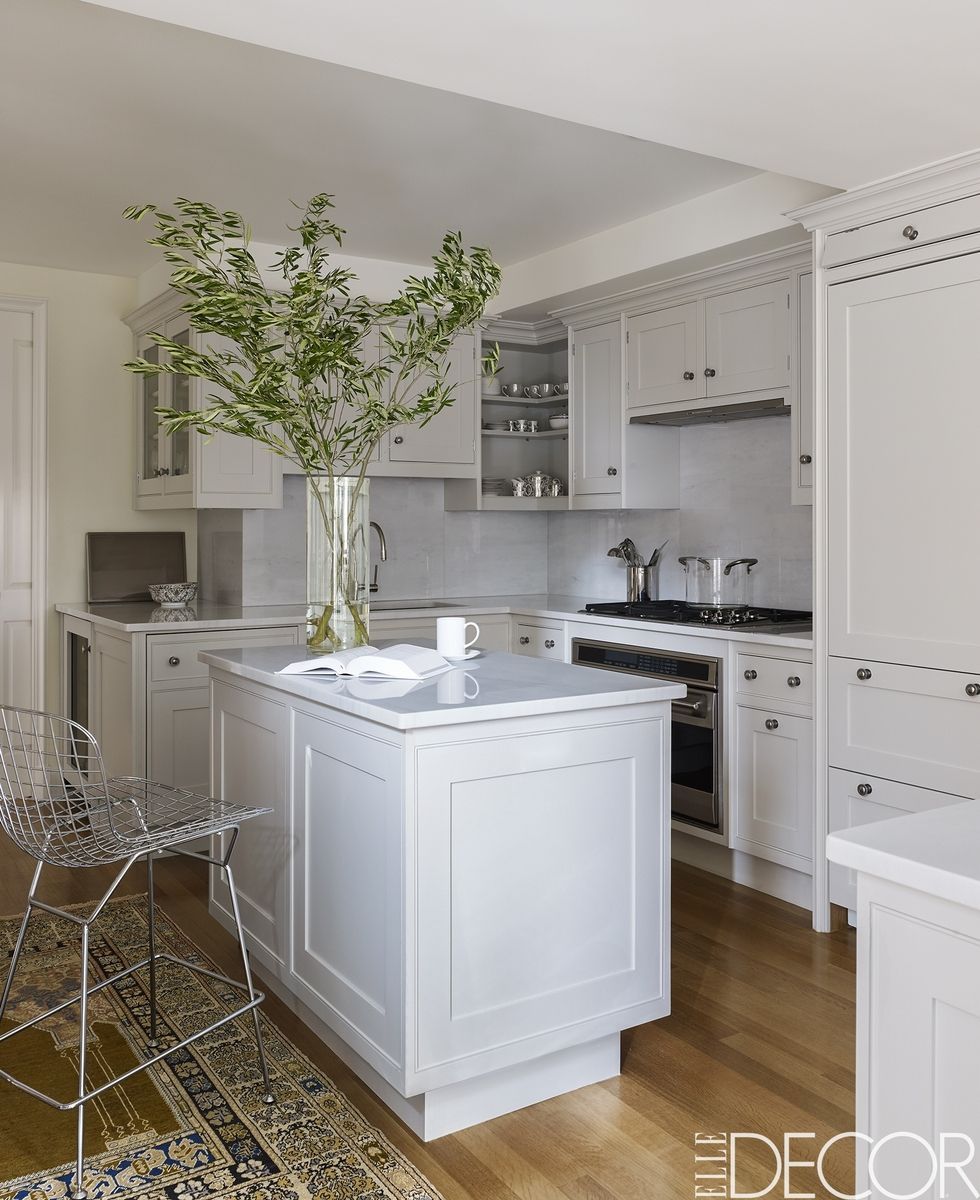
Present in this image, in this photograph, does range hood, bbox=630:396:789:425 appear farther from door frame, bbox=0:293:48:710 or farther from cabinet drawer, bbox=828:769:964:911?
door frame, bbox=0:293:48:710

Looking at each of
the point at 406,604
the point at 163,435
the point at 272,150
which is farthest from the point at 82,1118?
the point at 406,604

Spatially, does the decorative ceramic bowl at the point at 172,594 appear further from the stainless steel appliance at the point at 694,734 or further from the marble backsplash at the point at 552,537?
the stainless steel appliance at the point at 694,734

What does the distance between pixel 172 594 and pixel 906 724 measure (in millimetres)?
3176

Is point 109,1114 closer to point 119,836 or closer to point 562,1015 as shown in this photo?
point 119,836

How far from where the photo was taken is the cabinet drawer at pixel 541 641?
4.65 meters

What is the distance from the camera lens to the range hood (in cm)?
394

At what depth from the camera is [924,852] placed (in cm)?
125

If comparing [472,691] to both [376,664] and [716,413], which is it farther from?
[716,413]

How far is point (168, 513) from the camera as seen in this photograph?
5438 mm

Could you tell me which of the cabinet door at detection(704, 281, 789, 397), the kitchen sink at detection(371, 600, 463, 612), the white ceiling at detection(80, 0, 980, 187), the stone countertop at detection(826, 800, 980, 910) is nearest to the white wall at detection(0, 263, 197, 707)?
the kitchen sink at detection(371, 600, 463, 612)

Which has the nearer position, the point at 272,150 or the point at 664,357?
the point at 272,150

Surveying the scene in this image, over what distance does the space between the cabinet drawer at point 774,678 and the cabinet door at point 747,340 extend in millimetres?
1003

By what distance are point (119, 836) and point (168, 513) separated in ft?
11.4

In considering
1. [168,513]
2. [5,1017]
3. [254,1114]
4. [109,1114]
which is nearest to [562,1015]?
[254,1114]
